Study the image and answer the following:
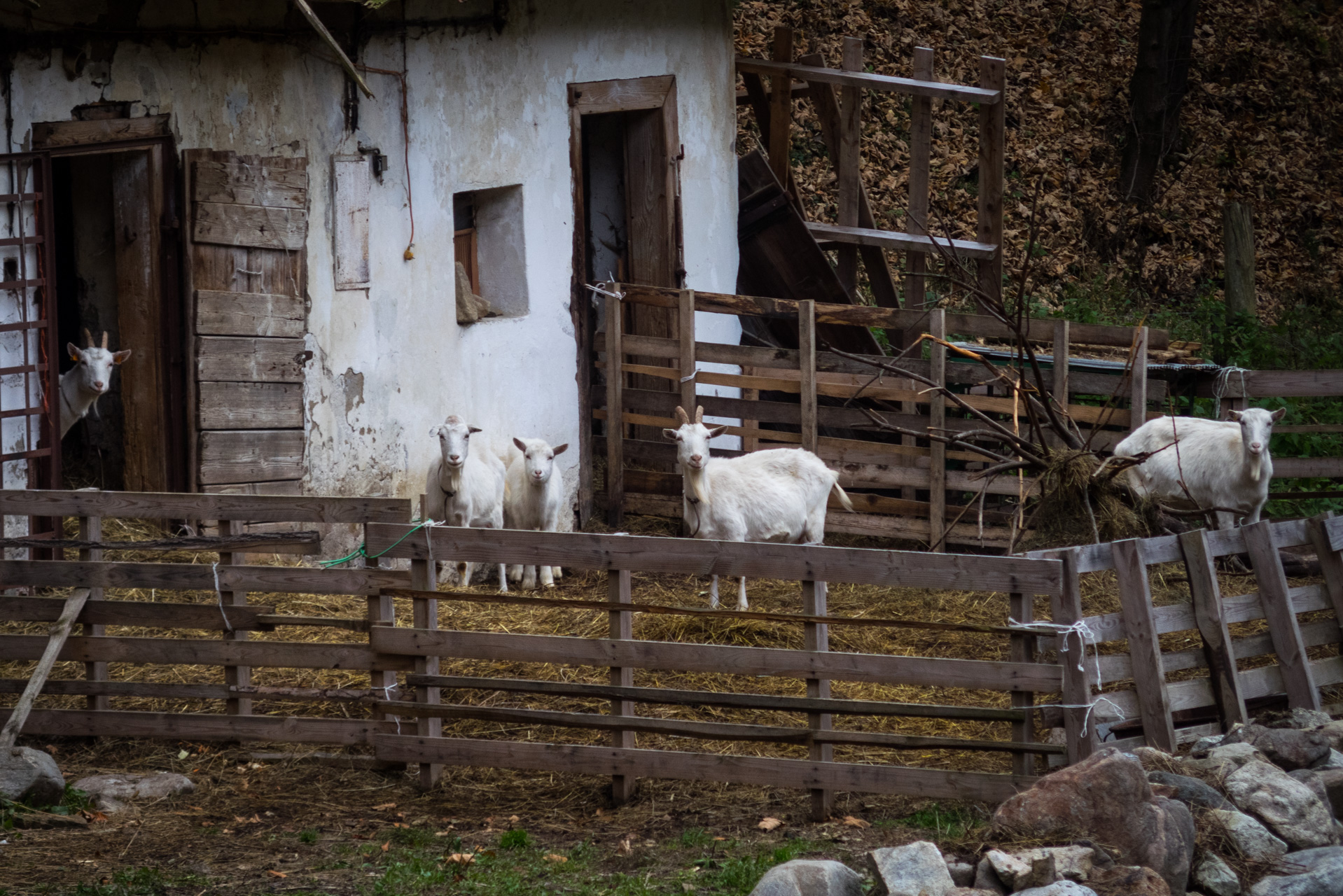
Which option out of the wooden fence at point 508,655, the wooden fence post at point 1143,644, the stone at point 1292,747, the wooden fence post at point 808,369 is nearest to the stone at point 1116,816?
the wooden fence at point 508,655

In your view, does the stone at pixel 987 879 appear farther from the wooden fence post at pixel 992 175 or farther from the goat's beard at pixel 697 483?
the wooden fence post at pixel 992 175

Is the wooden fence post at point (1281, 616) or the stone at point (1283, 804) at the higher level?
the wooden fence post at point (1281, 616)

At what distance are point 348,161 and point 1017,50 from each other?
14.4 meters

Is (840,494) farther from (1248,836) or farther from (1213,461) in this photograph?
(1248,836)

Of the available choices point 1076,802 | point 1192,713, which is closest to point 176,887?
point 1076,802

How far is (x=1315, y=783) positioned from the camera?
606 cm

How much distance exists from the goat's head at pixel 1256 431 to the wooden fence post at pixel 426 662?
251 inches

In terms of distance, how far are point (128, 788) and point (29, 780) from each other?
1.53 feet

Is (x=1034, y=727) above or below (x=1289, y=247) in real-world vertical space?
below

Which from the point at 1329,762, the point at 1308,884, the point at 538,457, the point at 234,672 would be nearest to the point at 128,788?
the point at 234,672

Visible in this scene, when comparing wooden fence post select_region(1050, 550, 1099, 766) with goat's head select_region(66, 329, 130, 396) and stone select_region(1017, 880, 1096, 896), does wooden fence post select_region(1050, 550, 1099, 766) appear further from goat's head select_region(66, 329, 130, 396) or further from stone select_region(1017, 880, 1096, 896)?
goat's head select_region(66, 329, 130, 396)

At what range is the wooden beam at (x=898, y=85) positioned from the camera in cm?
1254

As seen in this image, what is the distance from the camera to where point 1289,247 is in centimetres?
1986

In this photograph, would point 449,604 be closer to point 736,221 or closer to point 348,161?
point 348,161
